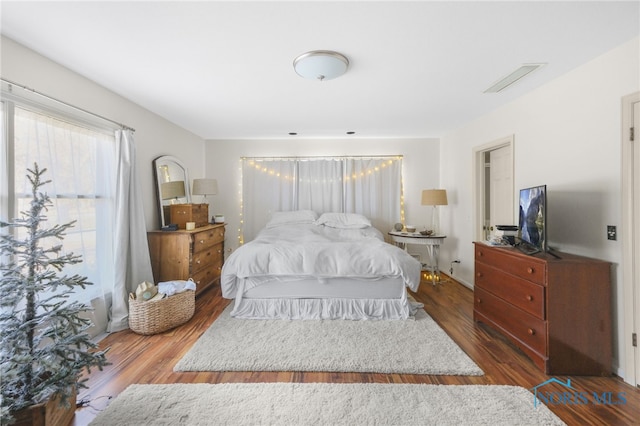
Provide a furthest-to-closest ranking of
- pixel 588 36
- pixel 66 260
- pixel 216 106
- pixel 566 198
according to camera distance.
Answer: pixel 216 106
pixel 566 198
pixel 588 36
pixel 66 260

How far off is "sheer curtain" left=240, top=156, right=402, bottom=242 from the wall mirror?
1021 millimetres

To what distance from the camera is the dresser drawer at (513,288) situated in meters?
1.85

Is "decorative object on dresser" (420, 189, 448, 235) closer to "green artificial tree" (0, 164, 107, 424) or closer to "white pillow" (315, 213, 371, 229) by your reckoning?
"white pillow" (315, 213, 371, 229)

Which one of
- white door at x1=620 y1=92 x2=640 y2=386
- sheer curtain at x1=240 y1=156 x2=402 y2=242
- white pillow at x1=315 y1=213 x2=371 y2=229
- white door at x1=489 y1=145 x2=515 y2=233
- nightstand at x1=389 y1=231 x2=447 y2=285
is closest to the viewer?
white door at x1=620 y1=92 x2=640 y2=386

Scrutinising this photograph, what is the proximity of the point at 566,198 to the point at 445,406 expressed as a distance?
2.03m

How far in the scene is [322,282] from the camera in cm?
265

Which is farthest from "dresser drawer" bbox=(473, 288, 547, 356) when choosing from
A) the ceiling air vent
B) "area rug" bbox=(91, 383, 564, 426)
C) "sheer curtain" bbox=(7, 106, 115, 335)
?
"sheer curtain" bbox=(7, 106, 115, 335)

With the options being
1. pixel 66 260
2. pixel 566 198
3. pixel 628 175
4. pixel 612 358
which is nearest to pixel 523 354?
pixel 612 358

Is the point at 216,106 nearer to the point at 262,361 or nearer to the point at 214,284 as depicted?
the point at 214,284

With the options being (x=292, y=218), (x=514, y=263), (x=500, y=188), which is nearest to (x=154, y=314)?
(x=292, y=218)

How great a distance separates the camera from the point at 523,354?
2039 millimetres

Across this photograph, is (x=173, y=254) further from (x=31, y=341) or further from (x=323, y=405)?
(x=323, y=405)

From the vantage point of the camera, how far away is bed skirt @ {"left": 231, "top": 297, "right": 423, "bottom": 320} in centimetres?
263

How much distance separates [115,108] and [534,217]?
166 inches
